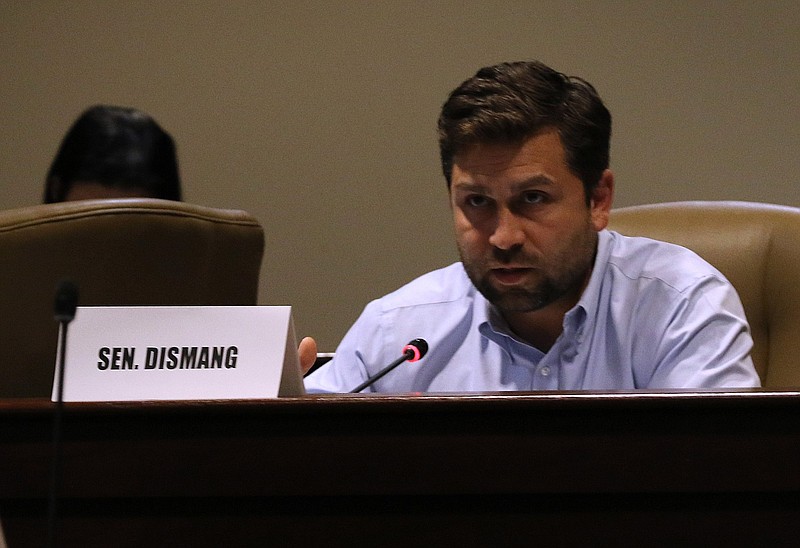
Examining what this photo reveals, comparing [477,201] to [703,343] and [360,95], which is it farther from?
[360,95]

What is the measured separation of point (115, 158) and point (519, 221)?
980 mm

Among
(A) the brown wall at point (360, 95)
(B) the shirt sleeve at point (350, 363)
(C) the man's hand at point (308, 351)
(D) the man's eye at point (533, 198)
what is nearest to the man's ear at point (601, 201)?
(D) the man's eye at point (533, 198)

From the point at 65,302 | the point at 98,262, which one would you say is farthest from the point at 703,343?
the point at 65,302

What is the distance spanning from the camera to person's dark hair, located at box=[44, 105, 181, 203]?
218cm

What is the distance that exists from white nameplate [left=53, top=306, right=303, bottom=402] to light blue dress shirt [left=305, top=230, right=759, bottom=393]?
2.15 feet

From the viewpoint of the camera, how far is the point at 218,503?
92 centimetres

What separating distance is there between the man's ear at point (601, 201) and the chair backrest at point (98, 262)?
0.63 metres

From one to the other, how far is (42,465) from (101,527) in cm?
8

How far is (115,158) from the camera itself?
220 cm

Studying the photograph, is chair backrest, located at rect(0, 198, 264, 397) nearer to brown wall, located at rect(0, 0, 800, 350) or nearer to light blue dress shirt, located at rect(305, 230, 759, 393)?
light blue dress shirt, located at rect(305, 230, 759, 393)

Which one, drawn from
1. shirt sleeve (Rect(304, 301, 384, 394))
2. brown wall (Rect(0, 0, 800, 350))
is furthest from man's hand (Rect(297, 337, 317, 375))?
brown wall (Rect(0, 0, 800, 350))

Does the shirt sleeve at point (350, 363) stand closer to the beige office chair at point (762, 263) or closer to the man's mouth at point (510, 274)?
the man's mouth at point (510, 274)

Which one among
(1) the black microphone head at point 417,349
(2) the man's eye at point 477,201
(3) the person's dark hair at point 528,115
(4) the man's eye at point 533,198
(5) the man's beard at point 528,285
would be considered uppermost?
(3) the person's dark hair at point 528,115

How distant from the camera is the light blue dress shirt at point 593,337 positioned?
5.11 feet
